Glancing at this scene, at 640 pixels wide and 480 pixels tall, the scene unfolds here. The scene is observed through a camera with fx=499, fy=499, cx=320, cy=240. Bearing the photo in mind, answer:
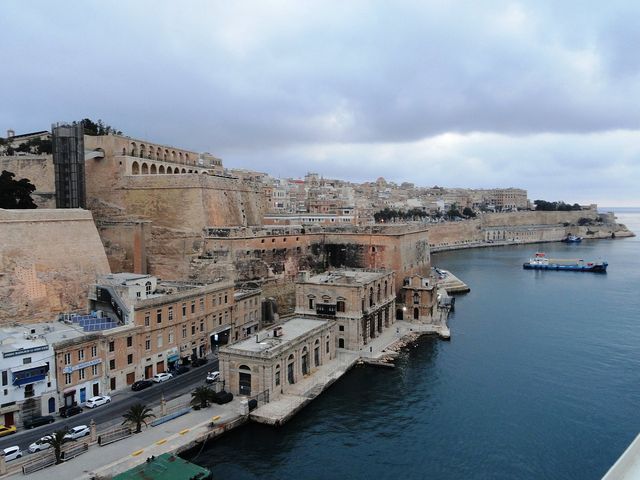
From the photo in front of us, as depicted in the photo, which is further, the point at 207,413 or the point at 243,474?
the point at 207,413

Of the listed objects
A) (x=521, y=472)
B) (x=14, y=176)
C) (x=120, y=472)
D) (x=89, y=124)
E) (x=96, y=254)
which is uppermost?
(x=89, y=124)

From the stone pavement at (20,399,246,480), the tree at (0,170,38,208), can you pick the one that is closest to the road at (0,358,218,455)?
the stone pavement at (20,399,246,480)

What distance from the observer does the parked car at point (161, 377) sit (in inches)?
715

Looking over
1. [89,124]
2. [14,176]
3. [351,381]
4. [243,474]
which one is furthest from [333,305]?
[89,124]

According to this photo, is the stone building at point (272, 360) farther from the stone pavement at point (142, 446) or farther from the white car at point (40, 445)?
the white car at point (40, 445)

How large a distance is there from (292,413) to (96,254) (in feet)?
38.9

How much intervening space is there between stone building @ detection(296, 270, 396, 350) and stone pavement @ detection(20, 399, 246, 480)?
8.08 meters

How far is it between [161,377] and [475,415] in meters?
11.3

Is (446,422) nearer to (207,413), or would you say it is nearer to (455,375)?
(455,375)

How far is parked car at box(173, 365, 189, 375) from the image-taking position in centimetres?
1918

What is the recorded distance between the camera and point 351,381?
2020cm

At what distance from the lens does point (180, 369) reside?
19.4 meters

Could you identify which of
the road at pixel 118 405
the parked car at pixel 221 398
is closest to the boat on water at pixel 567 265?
the road at pixel 118 405

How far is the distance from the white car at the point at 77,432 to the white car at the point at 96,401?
5.87ft
